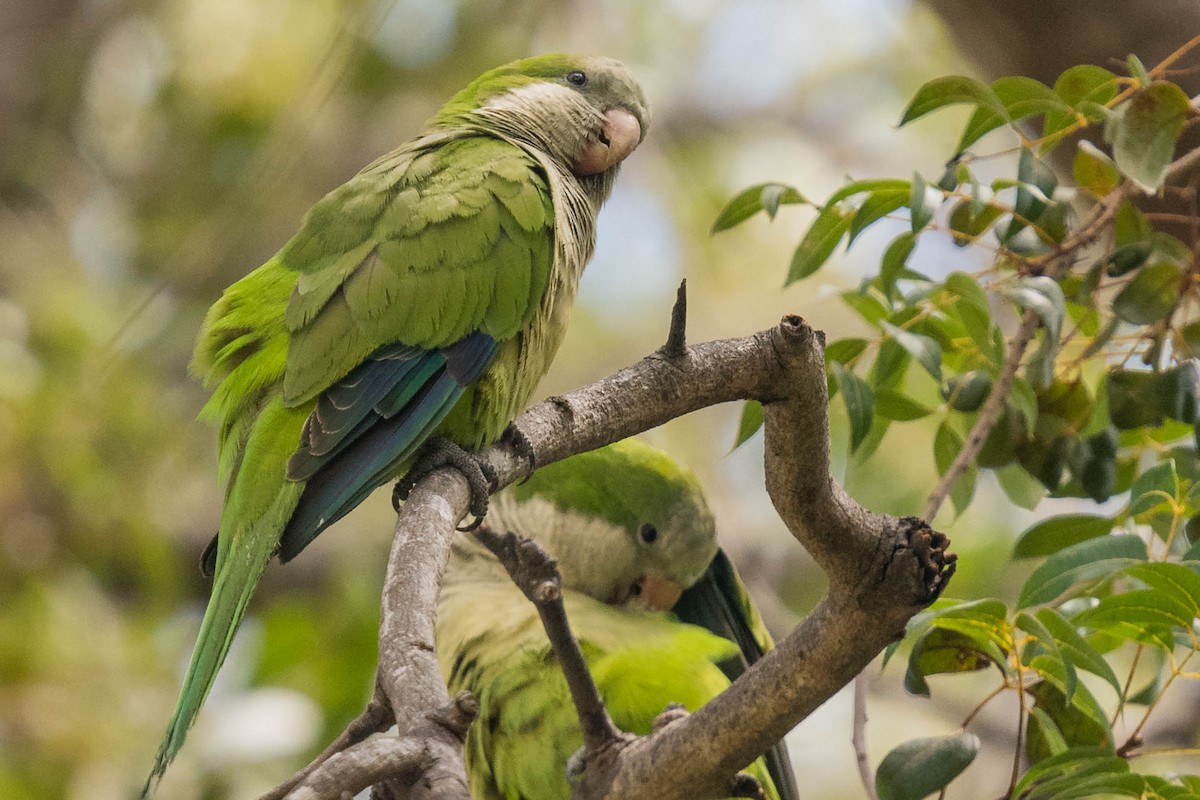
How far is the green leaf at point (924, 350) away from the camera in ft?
5.51

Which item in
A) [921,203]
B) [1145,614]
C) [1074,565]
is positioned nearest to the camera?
[1145,614]

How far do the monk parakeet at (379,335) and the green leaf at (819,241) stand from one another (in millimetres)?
424

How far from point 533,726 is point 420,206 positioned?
955 mm

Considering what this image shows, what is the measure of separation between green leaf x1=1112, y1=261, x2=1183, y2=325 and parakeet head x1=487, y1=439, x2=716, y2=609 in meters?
1.04

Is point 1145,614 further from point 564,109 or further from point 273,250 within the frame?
point 273,250

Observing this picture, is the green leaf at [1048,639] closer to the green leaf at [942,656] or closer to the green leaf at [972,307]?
the green leaf at [942,656]

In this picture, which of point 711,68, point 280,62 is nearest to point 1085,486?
point 280,62

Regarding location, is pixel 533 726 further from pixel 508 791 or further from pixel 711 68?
pixel 711 68

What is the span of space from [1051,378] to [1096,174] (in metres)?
0.43

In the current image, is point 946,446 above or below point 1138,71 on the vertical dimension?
below

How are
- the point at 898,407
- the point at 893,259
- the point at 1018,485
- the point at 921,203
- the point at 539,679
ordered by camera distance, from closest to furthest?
the point at 921,203, the point at 893,259, the point at 898,407, the point at 1018,485, the point at 539,679

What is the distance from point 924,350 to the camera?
1.69m

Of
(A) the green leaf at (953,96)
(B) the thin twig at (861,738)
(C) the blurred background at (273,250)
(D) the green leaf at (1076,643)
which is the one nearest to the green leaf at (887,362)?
(A) the green leaf at (953,96)

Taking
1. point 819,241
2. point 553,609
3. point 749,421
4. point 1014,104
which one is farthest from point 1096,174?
point 553,609
